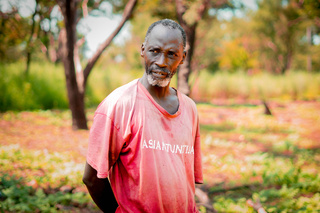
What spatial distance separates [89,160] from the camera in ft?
4.91

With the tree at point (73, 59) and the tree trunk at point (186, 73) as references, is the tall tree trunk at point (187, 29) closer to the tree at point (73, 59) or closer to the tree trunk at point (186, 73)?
the tree trunk at point (186, 73)

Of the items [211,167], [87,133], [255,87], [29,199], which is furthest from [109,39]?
[255,87]

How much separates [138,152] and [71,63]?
5822 mm

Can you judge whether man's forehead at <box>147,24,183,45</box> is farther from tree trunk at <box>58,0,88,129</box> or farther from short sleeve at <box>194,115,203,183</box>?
tree trunk at <box>58,0,88,129</box>

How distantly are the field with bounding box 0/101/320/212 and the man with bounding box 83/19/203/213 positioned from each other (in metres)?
1.71

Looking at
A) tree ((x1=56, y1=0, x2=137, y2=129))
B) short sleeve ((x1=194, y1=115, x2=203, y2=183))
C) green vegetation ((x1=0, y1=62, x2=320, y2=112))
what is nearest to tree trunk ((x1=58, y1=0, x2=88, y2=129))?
tree ((x1=56, y1=0, x2=137, y2=129))

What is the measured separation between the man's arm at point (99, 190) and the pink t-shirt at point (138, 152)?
Result: 7cm

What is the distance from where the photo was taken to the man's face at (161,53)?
1621 mm

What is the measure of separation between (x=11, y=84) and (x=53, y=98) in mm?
1589

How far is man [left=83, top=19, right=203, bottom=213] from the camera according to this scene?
4.84 feet

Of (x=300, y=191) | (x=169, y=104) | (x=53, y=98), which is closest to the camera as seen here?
(x=169, y=104)

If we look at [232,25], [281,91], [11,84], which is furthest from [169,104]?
[232,25]

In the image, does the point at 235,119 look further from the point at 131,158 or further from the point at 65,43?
the point at 131,158

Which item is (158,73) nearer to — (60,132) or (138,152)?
(138,152)
